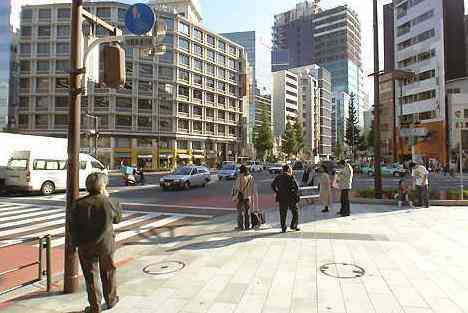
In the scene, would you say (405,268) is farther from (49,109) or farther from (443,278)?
(49,109)

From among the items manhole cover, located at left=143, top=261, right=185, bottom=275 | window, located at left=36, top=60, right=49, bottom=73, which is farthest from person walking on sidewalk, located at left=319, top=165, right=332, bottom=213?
window, located at left=36, top=60, right=49, bottom=73

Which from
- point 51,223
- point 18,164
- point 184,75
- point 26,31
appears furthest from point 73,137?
point 26,31

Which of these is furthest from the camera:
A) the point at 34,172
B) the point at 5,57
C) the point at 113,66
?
the point at 5,57

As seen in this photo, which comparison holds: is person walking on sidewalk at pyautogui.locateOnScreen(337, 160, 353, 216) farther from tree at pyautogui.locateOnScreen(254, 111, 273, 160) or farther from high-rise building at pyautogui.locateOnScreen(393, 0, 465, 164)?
tree at pyautogui.locateOnScreen(254, 111, 273, 160)

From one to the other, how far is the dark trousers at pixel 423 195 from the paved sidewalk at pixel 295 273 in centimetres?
359

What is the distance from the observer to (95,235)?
14.1 ft

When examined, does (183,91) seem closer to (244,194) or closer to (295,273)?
(244,194)

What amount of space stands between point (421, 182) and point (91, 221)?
12487 millimetres

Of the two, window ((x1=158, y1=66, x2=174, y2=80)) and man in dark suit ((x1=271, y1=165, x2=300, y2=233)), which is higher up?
window ((x1=158, y1=66, x2=174, y2=80))

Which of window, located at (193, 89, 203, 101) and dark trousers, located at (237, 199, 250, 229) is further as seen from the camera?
window, located at (193, 89, 203, 101)

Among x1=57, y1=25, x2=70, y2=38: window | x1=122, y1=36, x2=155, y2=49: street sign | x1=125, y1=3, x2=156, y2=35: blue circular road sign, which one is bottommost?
x1=122, y1=36, x2=155, y2=49: street sign

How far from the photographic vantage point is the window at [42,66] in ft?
200

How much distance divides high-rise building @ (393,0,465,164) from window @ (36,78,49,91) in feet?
180

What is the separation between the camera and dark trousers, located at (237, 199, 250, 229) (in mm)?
9656
